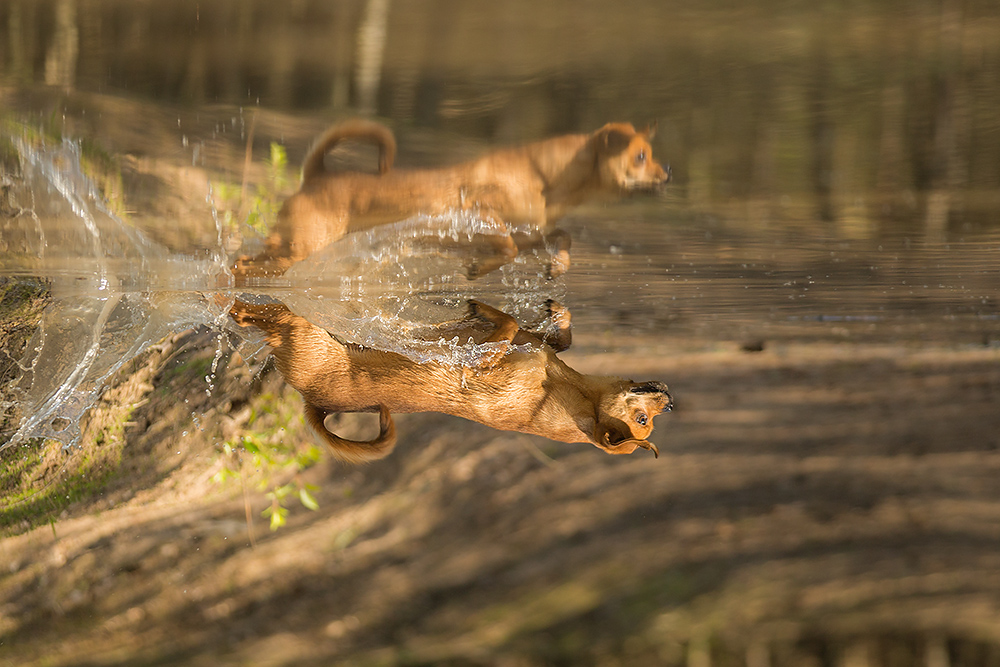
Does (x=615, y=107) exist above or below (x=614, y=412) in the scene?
above

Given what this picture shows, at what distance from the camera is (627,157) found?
92 centimetres

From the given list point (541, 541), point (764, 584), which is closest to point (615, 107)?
point (541, 541)

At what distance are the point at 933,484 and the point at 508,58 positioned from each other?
170 inches

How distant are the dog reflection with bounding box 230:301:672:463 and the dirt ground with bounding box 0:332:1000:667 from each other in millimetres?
1926

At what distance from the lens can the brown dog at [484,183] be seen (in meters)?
0.93

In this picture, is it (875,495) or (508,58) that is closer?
(508,58)

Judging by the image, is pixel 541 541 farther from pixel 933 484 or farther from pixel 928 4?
Result: pixel 928 4

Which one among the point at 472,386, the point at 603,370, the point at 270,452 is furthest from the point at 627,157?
the point at 603,370

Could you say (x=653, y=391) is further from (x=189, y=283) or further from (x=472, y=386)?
(x=189, y=283)

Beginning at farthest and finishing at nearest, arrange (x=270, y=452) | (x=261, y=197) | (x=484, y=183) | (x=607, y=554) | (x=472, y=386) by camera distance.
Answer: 1. (x=607, y=554)
2. (x=270, y=452)
3. (x=472, y=386)
4. (x=261, y=197)
5. (x=484, y=183)

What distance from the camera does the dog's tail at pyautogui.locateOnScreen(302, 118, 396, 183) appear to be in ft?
3.10

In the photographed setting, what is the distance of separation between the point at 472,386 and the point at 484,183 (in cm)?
99

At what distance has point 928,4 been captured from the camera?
76 cm

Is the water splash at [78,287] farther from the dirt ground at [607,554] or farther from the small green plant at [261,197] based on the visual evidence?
the dirt ground at [607,554]
